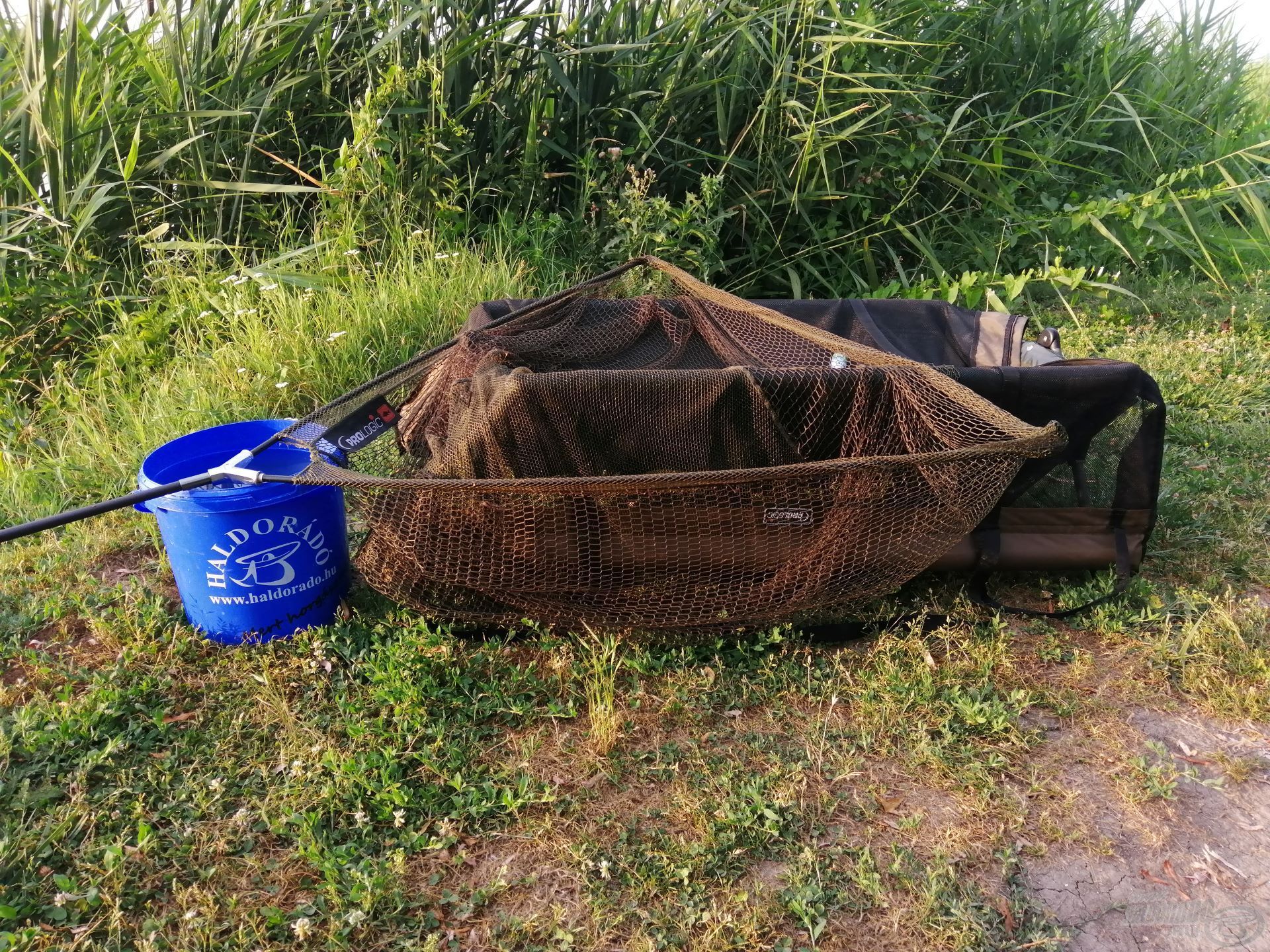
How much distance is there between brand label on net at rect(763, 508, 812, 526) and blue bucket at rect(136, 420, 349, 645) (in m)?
0.95

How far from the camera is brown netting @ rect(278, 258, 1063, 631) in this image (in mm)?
1824

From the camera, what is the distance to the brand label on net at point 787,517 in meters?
1.91

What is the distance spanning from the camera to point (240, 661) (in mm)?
2059

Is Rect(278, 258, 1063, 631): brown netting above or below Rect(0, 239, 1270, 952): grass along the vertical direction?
above

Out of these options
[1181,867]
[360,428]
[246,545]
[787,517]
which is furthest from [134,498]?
[1181,867]

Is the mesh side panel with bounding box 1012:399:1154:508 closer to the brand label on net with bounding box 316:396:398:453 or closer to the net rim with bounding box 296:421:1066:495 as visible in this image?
the net rim with bounding box 296:421:1066:495

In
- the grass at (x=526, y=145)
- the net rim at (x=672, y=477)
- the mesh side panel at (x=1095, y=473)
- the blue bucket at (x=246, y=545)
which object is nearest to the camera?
the net rim at (x=672, y=477)

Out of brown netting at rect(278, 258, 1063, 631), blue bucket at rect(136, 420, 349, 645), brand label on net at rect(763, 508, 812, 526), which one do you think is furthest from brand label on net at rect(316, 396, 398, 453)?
brand label on net at rect(763, 508, 812, 526)

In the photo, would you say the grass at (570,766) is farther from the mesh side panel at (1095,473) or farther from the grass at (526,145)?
the grass at (526,145)

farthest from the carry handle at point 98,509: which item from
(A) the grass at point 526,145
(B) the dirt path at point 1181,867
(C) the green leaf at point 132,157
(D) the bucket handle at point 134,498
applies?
(C) the green leaf at point 132,157

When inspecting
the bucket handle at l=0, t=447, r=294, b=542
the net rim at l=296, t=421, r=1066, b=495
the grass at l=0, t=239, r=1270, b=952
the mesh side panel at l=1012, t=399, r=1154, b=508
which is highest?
the net rim at l=296, t=421, r=1066, b=495

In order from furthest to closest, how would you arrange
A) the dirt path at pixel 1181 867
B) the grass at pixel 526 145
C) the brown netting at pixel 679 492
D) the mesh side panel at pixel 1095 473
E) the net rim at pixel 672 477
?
the grass at pixel 526 145 → the mesh side panel at pixel 1095 473 → the brown netting at pixel 679 492 → the net rim at pixel 672 477 → the dirt path at pixel 1181 867

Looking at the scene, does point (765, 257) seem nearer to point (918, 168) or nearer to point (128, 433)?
point (918, 168)

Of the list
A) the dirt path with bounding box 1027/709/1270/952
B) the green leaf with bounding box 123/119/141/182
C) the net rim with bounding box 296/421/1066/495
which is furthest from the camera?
the green leaf with bounding box 123/119/141/182
